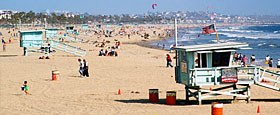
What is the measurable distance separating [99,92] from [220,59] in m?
6.35

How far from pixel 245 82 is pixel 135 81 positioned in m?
8.62

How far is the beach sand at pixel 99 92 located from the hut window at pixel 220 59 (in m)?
1.56

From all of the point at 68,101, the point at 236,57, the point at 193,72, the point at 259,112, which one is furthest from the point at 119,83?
the point at 236,57

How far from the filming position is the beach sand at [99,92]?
613 inches

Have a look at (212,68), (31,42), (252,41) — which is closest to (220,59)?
(212,68)

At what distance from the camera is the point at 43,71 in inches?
1138

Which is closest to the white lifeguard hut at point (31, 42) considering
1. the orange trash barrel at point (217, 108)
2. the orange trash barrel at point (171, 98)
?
the orange trash barrel at point (171, 98)

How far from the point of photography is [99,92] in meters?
20.3

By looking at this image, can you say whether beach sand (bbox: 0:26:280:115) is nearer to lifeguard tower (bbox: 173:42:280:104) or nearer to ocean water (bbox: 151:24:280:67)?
lifeguard tower (bbox: 173:42:280:104)

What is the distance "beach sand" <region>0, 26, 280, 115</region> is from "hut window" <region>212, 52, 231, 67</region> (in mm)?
1559

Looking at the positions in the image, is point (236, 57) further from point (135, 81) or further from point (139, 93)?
point (139, 93)

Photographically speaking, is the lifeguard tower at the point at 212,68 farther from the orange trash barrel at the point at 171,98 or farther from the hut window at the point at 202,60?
the orange trash barrel at the point at 171,98

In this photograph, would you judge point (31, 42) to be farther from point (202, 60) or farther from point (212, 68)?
point (212, 68)

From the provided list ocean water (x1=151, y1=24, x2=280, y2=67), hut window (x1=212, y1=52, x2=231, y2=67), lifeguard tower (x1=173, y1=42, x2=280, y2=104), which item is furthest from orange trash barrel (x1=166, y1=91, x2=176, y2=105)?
ocean water (x1=151, y1=24, x2=280, y2=67)
